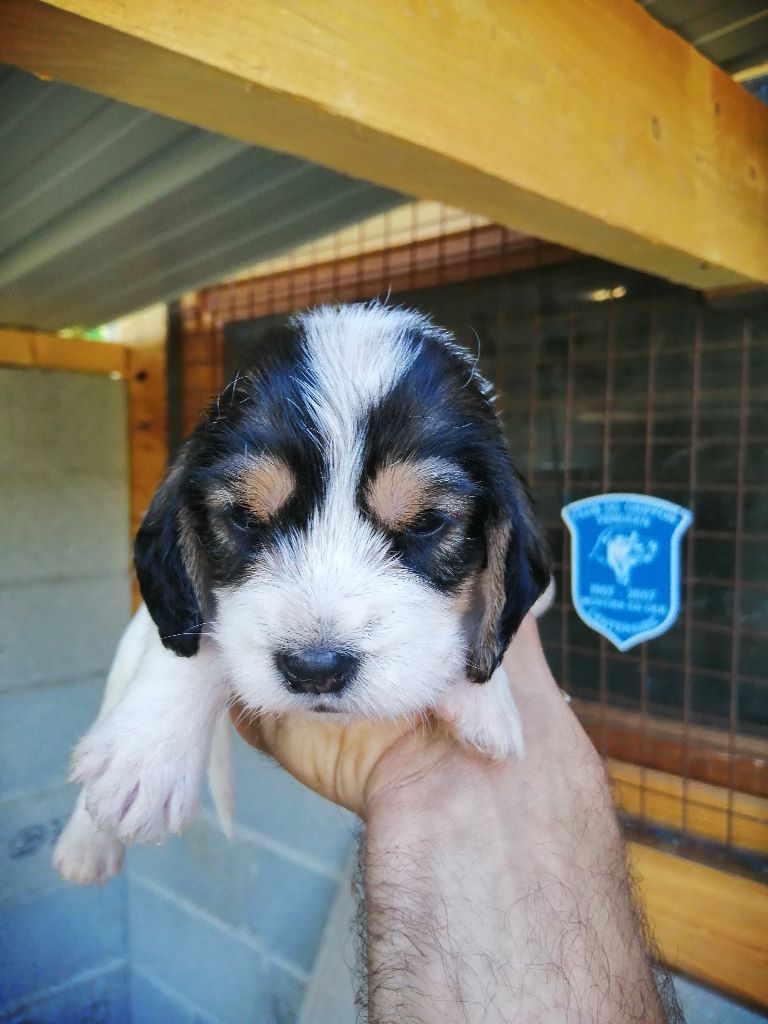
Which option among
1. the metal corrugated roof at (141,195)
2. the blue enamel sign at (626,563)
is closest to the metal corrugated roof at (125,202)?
the metal corrugated roof at (141,195)

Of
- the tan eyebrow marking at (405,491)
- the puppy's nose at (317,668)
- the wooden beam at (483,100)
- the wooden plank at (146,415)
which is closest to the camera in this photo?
the wooden beam at (483,100)

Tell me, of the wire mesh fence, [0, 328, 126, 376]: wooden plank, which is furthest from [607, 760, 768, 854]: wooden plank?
[0, 328, 126, 376]: wooden plank

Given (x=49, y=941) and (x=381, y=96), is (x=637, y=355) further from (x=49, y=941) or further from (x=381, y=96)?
(x=49, y=941)

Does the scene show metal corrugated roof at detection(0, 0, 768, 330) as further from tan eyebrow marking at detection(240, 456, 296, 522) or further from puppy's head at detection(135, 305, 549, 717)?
tan eyebrow marking at detection(240, 456, 296, 522)

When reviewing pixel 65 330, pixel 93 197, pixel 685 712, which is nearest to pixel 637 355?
pixel 685 712

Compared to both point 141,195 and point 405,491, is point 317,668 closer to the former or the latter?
point 405,491

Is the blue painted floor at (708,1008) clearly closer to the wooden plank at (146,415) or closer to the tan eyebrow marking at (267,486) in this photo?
the tan eyebrow marking at (267,486)
